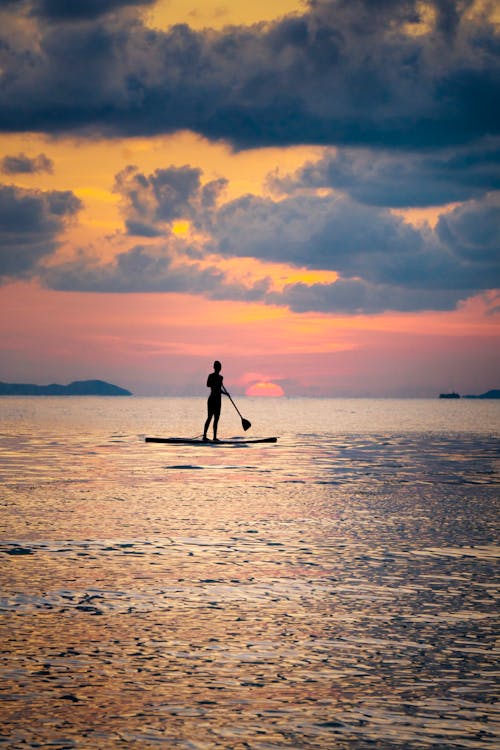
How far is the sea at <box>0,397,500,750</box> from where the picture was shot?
7.10 metres

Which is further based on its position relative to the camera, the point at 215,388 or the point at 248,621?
the point at 215,388

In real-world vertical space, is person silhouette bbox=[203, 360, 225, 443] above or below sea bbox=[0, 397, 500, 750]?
Answer: above

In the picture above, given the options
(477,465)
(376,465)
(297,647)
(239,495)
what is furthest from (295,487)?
(297,647)

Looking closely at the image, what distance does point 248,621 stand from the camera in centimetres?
1029

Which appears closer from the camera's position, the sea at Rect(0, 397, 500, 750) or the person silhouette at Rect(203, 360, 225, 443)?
the sea at Rect(0, 397, 500, 750)

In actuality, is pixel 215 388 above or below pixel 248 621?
above

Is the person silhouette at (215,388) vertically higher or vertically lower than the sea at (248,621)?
higher

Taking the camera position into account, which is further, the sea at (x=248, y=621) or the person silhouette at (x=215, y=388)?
the person silhouette at (x=215, y=388)

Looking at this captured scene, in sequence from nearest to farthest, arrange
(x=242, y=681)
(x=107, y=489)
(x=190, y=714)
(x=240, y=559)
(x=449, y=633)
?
(x=190, y=714) → (x=242, y=681) → (x=449, y=633) → (x=240, y=559) → (x=107, y=489)

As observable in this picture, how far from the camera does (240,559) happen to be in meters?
14.1

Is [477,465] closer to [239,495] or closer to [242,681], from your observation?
[239,495]

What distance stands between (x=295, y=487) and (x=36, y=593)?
14484mm

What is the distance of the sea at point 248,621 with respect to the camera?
710 centimetres

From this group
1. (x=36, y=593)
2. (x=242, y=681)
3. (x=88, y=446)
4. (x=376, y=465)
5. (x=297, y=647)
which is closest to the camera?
(x=242, y=681)
